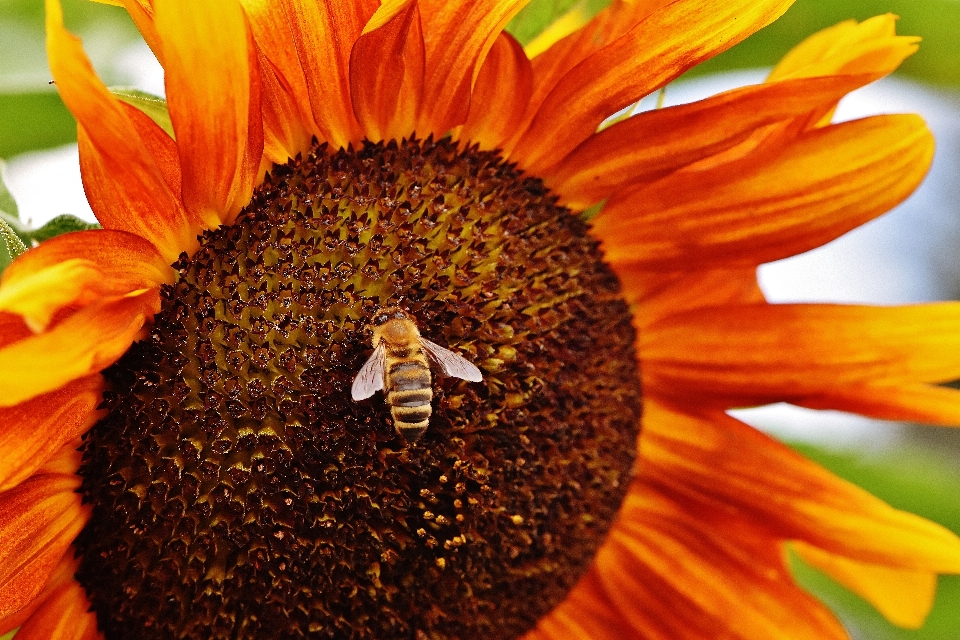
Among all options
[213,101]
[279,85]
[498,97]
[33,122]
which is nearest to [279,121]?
[279,85]

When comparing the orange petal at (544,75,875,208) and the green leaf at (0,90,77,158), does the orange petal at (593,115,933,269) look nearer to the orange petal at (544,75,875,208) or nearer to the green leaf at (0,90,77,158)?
the orange petal at (544,75,875,208)

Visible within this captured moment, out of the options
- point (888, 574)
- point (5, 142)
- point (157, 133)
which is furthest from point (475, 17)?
point (888, 574)

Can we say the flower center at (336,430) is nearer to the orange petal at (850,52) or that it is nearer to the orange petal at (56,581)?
the orange petal at (56,581)

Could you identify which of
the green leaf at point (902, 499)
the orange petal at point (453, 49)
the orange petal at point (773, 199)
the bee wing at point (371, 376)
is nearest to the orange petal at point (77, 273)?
the bee wing at point (371, 376)

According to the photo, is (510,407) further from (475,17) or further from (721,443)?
(721,443)

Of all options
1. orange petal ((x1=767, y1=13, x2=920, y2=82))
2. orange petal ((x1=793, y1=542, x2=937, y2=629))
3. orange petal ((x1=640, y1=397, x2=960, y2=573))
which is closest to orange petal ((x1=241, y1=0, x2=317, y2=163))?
orange petal ((x1=767, y1=13, x2=920, y2=82))

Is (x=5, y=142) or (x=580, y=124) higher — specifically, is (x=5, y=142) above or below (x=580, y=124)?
above
